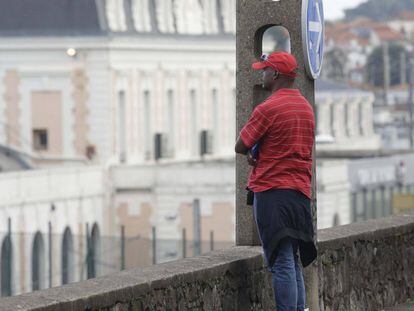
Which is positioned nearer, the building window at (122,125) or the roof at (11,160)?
the roof at (11,160)

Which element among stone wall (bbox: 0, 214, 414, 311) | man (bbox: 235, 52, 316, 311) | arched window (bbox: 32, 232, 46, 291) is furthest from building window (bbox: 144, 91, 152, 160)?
man (bbox: 235, 52, 316, 311)

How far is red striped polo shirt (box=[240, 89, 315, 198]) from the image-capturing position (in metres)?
13.7

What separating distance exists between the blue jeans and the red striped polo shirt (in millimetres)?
348

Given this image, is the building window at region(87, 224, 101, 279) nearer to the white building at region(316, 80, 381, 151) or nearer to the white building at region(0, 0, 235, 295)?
the white building at region(0, 0, 235, 295)

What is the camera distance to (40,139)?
84.8m

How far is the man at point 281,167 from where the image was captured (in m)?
13.7

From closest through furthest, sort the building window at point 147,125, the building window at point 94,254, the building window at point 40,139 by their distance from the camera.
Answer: the building window at point 94,254 → the building window at point 40,139 → the building window at point 147,125

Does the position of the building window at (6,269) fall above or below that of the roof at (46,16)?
below

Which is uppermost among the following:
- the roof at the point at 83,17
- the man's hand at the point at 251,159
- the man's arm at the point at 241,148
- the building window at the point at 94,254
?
the roof at the point at 83,17

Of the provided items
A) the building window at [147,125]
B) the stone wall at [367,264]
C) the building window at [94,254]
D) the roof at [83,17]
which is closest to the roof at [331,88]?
the roof at [83,17]

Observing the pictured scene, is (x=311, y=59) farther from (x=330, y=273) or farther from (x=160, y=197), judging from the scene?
(x=160, y=197)

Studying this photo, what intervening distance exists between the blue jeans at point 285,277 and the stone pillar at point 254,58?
101 cm

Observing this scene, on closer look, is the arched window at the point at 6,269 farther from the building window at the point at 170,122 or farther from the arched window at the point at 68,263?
the building window at the point at 170,122

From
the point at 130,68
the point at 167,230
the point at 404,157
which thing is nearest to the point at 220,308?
the point at 167,230
